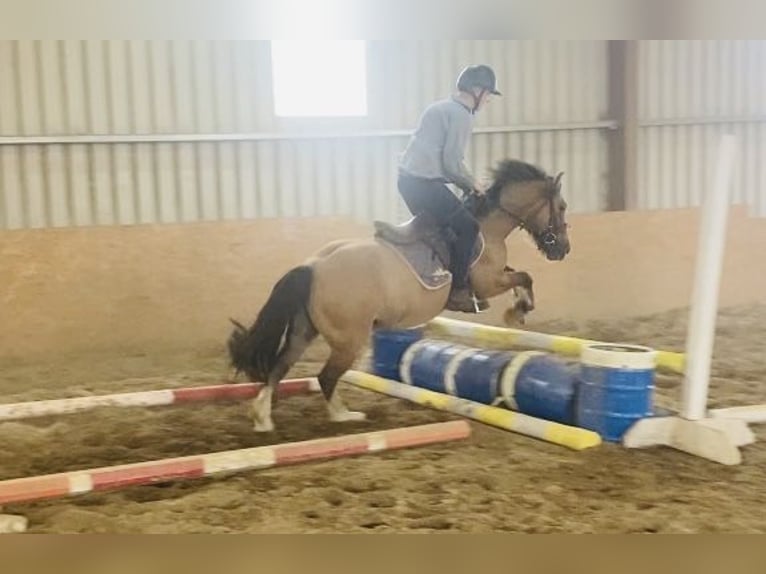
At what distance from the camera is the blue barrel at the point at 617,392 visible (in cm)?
140

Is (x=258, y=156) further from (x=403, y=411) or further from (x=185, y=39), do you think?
(x=403, y=411)

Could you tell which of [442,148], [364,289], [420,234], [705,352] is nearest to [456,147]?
[442,148]

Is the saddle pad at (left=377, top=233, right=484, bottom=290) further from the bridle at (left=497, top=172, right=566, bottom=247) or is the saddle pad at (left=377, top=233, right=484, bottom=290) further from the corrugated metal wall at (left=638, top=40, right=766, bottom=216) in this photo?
the corrugated metal wall at (left=638, top=40, right=766, bottom=216)

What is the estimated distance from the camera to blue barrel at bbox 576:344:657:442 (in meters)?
1.40

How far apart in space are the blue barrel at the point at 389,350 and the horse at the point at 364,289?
0.04 feet

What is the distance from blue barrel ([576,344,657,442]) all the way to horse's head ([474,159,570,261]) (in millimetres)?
170

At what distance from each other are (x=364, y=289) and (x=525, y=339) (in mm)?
246

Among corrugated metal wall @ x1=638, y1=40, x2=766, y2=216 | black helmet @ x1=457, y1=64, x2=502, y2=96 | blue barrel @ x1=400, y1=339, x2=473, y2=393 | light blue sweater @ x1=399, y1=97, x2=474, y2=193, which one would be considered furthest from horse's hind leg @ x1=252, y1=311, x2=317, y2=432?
corrugated metal wall @ x1=638, y1=40, x2=766, y2=216

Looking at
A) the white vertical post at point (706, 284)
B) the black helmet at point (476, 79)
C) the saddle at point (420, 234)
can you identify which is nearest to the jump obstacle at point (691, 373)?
the white vertical post at point (706, 284)

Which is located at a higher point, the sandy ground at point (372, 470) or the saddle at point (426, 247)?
the saddle at point (426, 247)

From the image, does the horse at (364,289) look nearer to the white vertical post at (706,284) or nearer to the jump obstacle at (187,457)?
the jump obstacle at (187,457)

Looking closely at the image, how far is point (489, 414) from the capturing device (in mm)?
1442

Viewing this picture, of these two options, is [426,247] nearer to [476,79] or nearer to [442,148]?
[442,148]

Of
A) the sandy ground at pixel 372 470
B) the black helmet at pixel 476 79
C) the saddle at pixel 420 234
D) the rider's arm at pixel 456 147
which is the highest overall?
the black helmet at pixel 476 79
